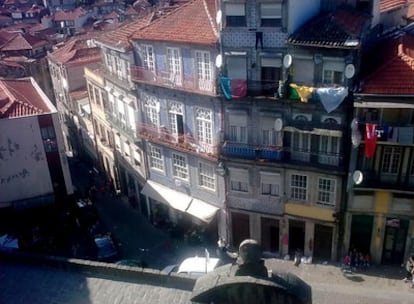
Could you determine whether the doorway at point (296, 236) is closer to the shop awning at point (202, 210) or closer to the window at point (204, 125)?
the shop awning at point (202, 210)

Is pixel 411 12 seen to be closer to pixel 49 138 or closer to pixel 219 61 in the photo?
pixel 219 61

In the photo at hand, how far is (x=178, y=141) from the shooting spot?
117 ft

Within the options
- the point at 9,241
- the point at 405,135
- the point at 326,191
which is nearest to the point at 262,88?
the point at 326,191

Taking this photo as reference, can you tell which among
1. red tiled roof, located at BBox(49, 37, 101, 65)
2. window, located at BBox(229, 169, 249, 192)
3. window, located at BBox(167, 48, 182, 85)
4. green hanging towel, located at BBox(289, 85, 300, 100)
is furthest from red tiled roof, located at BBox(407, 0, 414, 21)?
red tiled roof, located at BBox(49, 37, 101, 65)

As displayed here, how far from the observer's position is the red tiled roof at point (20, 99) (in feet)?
112

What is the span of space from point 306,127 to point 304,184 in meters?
4.50

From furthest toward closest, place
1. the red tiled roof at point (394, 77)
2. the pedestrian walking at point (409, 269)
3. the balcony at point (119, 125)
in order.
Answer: the balcony at point (119, 125)
the pedestrian walking at point (409, 269)
the red tiled roof at point (394, 77)

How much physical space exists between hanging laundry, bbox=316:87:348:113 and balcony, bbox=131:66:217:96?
747cm

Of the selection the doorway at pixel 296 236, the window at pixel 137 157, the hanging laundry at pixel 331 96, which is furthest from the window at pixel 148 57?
the doorway at pixel 296 236

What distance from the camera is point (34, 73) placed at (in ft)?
223

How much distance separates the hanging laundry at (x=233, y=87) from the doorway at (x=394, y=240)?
13.4 metres

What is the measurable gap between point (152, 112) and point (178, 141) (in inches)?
139

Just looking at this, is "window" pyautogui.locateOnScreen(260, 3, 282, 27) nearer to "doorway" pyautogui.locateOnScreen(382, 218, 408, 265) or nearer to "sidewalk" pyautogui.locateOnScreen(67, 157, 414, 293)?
"doorway" pyautogui.locateOnScreen(382, 218, 408, 265)

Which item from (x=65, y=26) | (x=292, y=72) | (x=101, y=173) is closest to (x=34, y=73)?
(x=101, y=173)
